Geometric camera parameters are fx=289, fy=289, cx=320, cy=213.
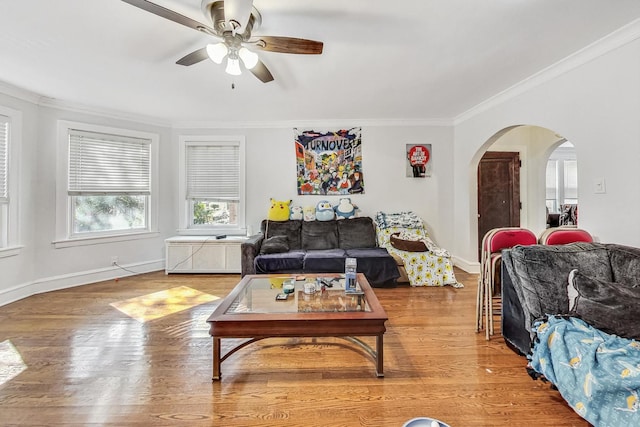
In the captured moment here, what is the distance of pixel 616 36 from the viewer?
7.11 ft

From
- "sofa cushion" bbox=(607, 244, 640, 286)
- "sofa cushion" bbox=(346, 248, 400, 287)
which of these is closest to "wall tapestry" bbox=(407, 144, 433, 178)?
"sofa cushion" bbox=(346, 248, 400, 287)

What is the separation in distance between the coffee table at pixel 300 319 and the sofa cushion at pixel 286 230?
2.12 m

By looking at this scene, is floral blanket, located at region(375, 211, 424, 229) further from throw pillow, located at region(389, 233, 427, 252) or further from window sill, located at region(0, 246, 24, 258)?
window sill, located at region(0, 246, 24, 258)

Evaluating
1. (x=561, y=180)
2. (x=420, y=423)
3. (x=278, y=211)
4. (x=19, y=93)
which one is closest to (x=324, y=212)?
(x=278, y=211)

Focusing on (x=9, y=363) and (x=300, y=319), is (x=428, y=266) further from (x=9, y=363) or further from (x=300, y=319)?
(x=9, y=363)

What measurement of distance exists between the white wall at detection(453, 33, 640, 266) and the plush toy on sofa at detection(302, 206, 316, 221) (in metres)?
2.84

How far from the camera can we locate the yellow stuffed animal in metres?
4.46

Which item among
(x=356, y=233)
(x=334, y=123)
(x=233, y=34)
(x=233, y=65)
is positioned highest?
(x=334, y=123)

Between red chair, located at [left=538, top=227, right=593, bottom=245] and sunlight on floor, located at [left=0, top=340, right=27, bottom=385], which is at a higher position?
red chair, located at [left=538, top=227, right=593, bottom=245]

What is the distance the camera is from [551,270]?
6.07 feet

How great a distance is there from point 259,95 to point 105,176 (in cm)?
251

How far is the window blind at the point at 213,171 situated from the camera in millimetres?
4672

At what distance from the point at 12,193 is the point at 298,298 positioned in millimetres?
3597

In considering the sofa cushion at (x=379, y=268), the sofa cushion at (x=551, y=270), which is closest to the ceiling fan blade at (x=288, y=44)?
the sofa cushion at (x=551, y=270)
